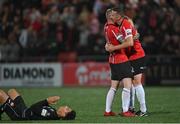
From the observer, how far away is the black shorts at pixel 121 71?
525 inches

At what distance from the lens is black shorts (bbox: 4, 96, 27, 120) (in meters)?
12.4

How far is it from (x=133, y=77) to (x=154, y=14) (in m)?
12.6

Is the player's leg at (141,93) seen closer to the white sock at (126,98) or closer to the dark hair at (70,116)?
the white sock at (126,98)

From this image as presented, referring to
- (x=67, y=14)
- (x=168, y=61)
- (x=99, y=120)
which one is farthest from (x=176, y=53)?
(x=99, y=120)

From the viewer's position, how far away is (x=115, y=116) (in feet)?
43.7

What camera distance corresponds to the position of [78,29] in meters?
26.4

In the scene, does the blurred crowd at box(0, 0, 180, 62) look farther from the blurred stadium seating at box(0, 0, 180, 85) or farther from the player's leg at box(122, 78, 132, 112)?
the player's leg at box(122, 78, 132, 112)

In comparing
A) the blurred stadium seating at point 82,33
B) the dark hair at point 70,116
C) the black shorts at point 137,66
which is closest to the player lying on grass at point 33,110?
the dark hair at point 70,116

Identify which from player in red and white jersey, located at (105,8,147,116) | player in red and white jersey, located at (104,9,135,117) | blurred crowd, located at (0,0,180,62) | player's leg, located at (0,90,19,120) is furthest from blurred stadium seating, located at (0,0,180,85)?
player's leg, located at (0,90,19,120)


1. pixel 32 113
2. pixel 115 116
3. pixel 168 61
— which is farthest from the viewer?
pixel 168 61

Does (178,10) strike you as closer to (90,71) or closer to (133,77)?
(90,71)

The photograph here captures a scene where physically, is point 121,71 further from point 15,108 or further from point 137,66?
point 15,108

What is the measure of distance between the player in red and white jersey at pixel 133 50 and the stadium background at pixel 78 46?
1150 cm

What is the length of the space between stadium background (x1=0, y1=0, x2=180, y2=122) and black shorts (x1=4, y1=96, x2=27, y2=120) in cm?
1288
